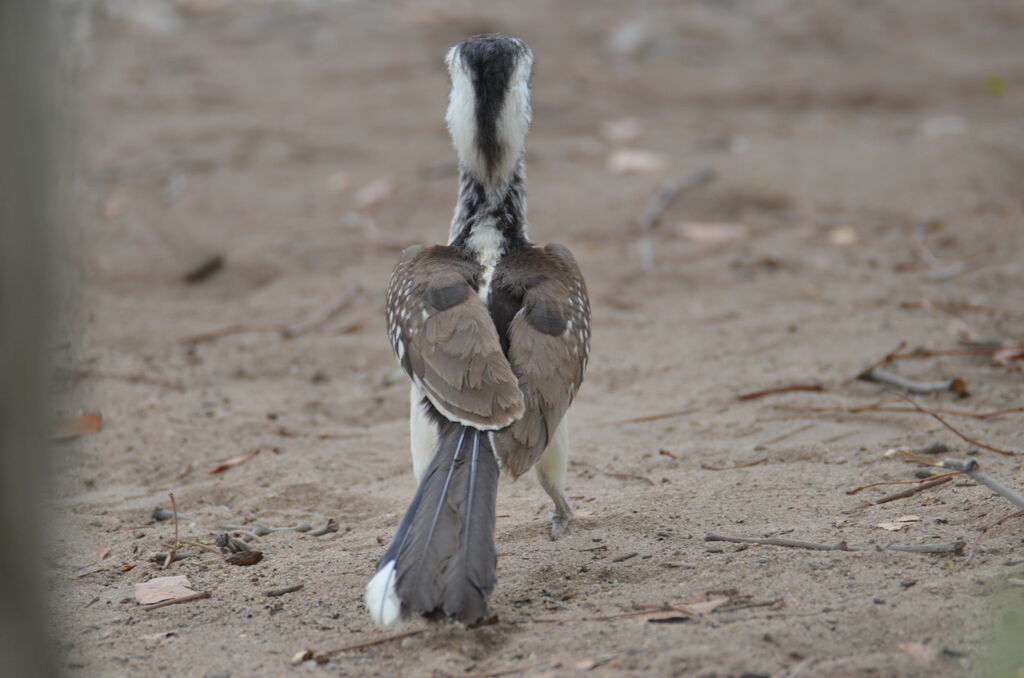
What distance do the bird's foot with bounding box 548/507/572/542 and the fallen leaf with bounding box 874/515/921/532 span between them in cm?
109

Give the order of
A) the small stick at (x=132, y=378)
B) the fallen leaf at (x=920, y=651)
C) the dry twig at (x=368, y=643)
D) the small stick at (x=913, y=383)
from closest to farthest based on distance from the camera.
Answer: the fallen leaf at (x=920, y=651) → the dry twig at (x=368, y=643) → the small stick at (x=913, y=383) → the small stick at (x=132, y=378)

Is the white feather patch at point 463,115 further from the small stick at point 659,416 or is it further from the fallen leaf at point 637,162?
the fallen leaf at point 637,162

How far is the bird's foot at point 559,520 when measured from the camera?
13.2 ft

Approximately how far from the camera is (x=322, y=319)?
22.7ft

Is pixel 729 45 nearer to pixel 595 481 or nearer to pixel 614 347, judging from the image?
pixel 614 347

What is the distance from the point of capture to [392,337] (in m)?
4.27

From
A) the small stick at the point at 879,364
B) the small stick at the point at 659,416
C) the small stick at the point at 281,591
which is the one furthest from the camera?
the small stick at the point at 879,364

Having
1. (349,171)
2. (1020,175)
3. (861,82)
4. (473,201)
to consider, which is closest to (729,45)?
(861,82)

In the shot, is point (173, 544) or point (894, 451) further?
point (894, 451)

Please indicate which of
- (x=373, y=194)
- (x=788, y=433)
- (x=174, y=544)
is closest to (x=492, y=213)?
(x=788, y=433)

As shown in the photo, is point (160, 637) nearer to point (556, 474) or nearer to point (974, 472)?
point (556, 474)

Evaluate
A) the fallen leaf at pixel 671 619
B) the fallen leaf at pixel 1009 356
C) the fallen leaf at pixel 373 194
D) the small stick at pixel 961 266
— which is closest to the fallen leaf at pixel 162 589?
the fallen leaf at pixel 671 619

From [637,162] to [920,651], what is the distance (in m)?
6.66

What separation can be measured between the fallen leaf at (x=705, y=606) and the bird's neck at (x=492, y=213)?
177 cm
